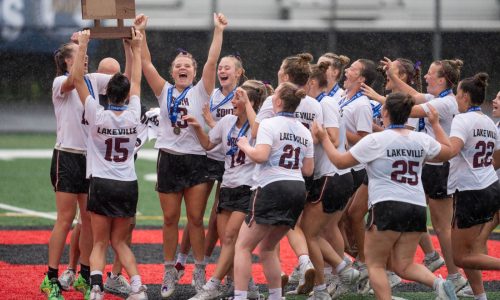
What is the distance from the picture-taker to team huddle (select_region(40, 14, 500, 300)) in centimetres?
745

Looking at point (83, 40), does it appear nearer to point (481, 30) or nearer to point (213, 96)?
point (213, 96)

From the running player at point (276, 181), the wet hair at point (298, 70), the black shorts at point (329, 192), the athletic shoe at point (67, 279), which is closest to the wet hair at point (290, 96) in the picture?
the running player at point (276, 181)

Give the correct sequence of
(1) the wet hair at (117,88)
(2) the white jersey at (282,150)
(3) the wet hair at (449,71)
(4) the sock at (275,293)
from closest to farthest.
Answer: (2) the white jersey at (282,150) → (4) the sock at (275,293) → (1) the wet hair at (117,88) → (3) the wet hair at (449,71)

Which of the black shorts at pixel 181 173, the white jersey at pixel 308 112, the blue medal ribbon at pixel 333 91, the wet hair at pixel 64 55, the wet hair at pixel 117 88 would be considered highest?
the wet hair at pixel 64 55

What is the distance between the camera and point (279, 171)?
7625mm

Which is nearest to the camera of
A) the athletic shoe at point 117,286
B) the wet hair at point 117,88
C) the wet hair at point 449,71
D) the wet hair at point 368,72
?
the wet hair at point 117,88

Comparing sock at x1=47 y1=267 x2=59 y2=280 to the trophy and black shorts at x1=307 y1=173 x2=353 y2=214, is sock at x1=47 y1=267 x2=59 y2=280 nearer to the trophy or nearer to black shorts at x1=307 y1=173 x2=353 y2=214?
the trophy

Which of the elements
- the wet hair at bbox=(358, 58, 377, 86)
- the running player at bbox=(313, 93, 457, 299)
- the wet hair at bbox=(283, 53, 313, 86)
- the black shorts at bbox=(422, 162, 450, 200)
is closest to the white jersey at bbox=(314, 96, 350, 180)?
the wet hair at bbox=(283, 53, 313, 86)

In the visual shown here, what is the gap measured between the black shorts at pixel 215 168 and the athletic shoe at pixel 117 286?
124cm

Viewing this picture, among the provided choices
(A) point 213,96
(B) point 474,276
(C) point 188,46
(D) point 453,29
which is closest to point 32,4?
(C) point 188,46

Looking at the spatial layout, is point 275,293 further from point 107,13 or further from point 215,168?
point 107,13

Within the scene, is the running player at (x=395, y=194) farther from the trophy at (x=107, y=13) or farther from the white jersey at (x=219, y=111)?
the trophy at (x=107, y=13)

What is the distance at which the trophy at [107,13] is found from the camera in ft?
27.0

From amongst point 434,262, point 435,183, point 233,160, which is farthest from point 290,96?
point 434,262
